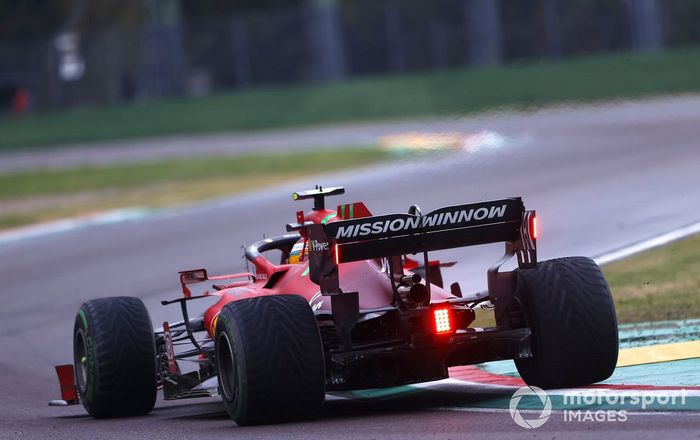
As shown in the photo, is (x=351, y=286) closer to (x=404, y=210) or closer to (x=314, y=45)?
(x=404, y=210)

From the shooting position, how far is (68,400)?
29.5ft

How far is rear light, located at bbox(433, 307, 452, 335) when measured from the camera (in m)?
7.14

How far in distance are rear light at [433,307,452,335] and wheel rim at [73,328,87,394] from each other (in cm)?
256

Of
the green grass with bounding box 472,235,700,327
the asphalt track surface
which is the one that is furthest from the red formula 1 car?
the green grass with bounding box 472,235,700,327

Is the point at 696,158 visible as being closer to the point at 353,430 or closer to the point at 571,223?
the point at 571,223

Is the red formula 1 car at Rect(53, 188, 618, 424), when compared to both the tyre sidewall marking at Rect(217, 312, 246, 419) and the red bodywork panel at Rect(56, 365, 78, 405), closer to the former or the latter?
the tyre sidewall marking at Rect(217, 312, 246, 419)

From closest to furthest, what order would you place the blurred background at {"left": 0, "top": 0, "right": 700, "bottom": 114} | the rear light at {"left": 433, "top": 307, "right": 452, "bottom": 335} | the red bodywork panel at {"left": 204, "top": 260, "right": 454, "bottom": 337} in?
1. the rear light at {"left": 433, "top": 307, "right": 452, "bottom": 335}
2. the red bodywork panel at {"left": 204, "top": 260, "right": 454, "bottom": 337}
3. the blurred background at {"left": 0, "top": 0, "right": 700, "bottom": 114}

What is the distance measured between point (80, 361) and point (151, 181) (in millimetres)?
18193

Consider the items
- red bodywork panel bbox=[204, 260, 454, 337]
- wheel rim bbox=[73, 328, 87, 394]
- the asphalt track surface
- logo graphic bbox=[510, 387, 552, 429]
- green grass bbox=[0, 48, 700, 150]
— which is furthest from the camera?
green grass bbox=[0, 48, 700, 150]

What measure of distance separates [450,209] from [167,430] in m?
2.00

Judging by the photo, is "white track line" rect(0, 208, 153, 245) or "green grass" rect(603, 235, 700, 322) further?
"white track line" rect(0, 208, 153, 245)

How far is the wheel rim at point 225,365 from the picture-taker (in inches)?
287

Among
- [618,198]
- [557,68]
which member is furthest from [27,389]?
[557,68]

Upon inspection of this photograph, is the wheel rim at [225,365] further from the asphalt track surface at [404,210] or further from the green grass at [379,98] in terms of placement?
the green grass at [379,98]
